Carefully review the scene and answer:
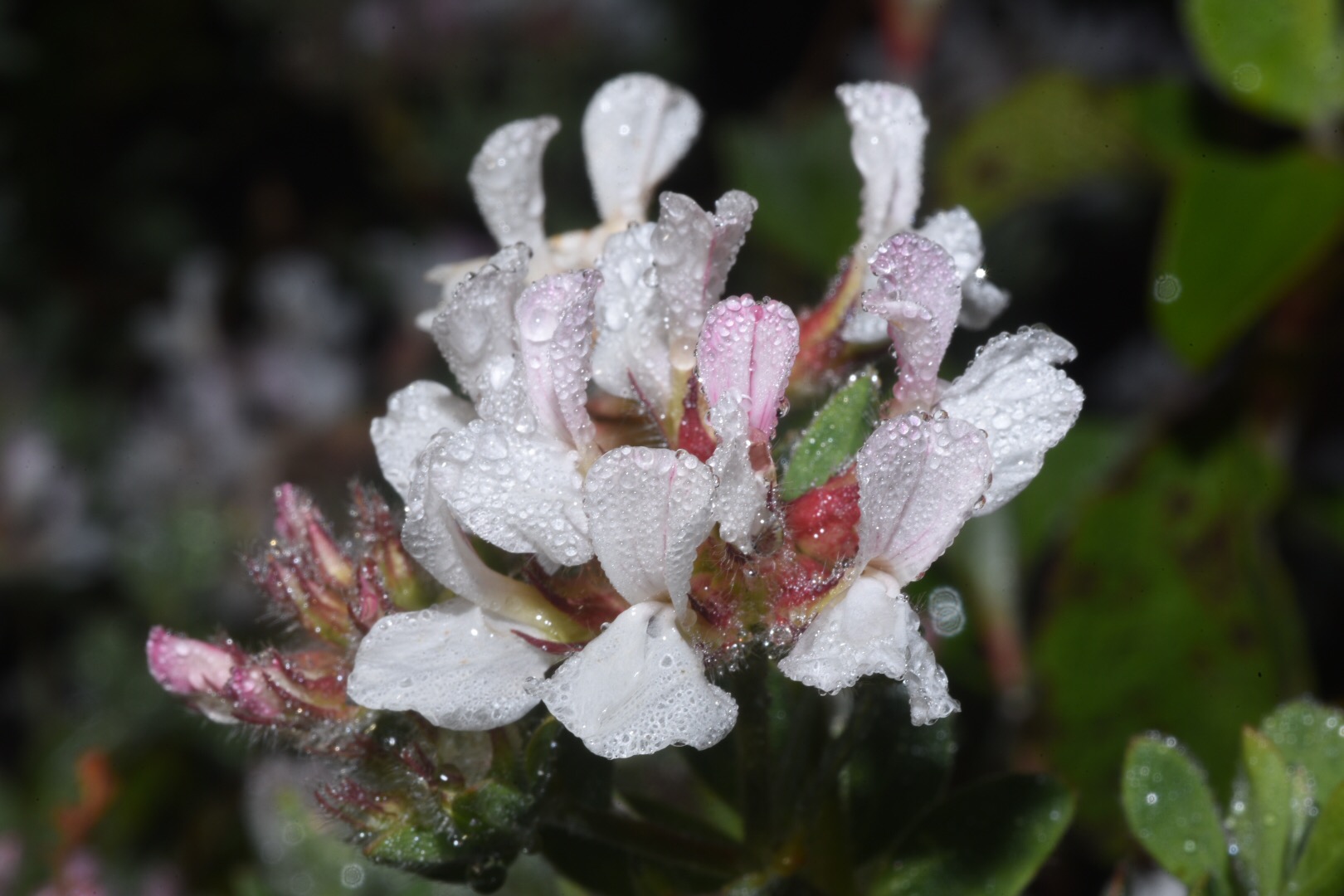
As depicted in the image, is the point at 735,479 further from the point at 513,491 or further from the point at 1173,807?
the point at 1173,807

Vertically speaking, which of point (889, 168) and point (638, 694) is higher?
point (889, 168)

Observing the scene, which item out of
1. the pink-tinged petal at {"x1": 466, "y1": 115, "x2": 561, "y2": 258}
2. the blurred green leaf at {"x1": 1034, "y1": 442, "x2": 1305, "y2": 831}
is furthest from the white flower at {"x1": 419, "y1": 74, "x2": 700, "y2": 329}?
the blurred green leaf at {"x1": 1034, "y1": 442, "x2": 1305, "y2": 831}

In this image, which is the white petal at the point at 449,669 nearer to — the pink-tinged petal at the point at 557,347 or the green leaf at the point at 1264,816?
the pink-tinged petal at the point at 557,347

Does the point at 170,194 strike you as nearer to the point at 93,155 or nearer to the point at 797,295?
the point at 93,155

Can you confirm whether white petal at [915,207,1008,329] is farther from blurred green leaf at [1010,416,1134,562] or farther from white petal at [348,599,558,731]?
blurred green leaf at [1010,416,1134,562]

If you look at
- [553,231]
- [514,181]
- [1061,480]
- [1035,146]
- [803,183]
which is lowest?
[1061,480]


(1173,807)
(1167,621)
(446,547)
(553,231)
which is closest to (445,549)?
(446,547)
